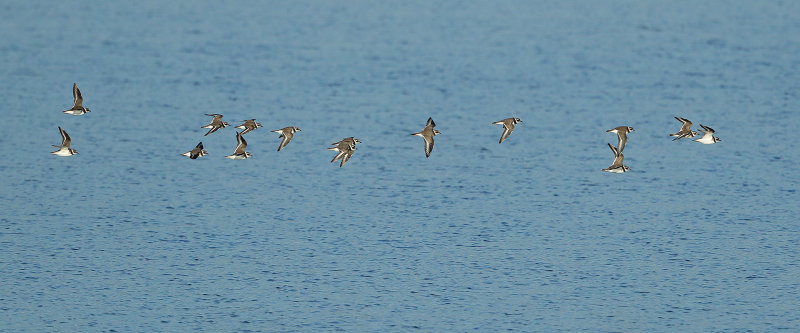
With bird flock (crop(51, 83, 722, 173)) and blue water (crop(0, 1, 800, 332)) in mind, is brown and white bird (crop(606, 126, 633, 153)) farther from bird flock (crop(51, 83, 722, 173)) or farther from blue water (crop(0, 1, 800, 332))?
blue water (crop(0, 1, 800, 332))

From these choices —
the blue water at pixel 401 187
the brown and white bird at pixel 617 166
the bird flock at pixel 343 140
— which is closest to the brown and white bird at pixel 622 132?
the bird flock at pixel 343 140

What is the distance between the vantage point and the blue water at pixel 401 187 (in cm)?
3938

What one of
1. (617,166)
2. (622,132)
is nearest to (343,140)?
(617,166)

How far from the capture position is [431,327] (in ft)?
122

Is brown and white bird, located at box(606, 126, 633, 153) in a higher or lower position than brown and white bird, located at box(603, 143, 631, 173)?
higher

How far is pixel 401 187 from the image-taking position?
52.3m

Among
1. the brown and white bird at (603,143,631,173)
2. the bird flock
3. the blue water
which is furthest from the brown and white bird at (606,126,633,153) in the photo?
the blue water

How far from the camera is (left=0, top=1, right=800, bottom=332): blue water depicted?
3938 centimetres

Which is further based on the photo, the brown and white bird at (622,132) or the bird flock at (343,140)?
the brown and white bird at (622,132)

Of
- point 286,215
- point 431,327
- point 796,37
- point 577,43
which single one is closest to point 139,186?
point 286,215

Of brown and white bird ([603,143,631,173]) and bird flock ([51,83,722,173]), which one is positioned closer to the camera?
bird flock ([51,83,722,173])

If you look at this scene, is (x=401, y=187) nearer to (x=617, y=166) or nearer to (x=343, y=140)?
(x=343, y=140)

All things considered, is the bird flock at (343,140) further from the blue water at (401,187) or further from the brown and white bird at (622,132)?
the blue water at (401,187)

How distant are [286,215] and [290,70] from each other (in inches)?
1319
